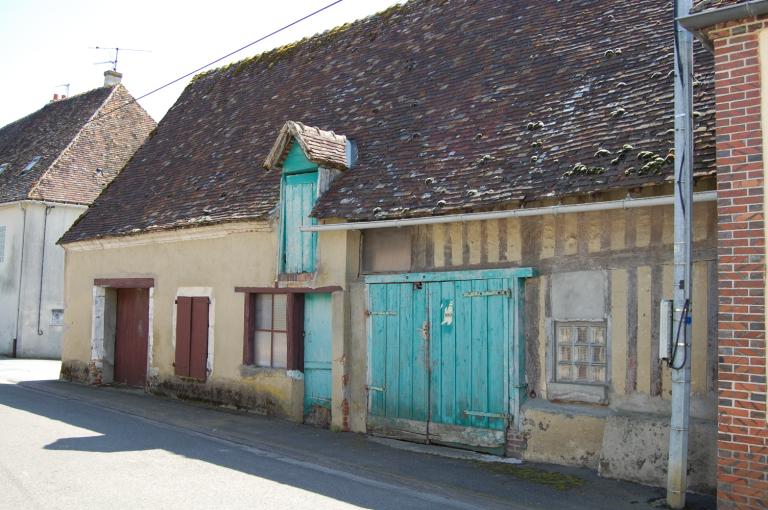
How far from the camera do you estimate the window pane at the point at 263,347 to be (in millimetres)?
12281

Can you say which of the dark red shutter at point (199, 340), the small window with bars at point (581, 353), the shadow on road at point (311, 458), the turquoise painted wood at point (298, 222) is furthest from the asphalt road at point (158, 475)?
the turquoise painted wood at point (298, 222)

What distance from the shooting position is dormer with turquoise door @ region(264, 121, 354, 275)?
11203 mm

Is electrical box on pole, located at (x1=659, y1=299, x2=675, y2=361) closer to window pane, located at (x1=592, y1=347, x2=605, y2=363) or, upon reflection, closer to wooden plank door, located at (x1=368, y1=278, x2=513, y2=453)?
window pane, located at (x1=592, y1=347, x2=605, y2=363)

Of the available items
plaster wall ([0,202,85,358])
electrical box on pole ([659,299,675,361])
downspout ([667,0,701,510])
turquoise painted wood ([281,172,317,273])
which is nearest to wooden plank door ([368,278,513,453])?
turquoise painted wood ([281,172,317,273])

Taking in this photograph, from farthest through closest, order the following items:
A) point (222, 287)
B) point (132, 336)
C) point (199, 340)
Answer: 1. point (132, 336)
2. point (199, 340)
3. point (222, 287)

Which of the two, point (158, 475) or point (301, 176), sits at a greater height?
point (301, 176)

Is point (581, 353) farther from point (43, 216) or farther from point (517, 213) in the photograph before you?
point (43, 216)

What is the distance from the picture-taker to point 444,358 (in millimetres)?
9555

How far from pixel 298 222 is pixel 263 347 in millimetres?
2330

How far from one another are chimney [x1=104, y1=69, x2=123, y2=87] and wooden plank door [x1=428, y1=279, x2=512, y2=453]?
74.9 feet

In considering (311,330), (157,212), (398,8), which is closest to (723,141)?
(311,330)

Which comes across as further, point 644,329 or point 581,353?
point 581,353

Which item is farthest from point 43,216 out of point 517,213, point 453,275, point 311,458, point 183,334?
point 517,213

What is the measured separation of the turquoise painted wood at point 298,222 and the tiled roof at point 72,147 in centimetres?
1475
